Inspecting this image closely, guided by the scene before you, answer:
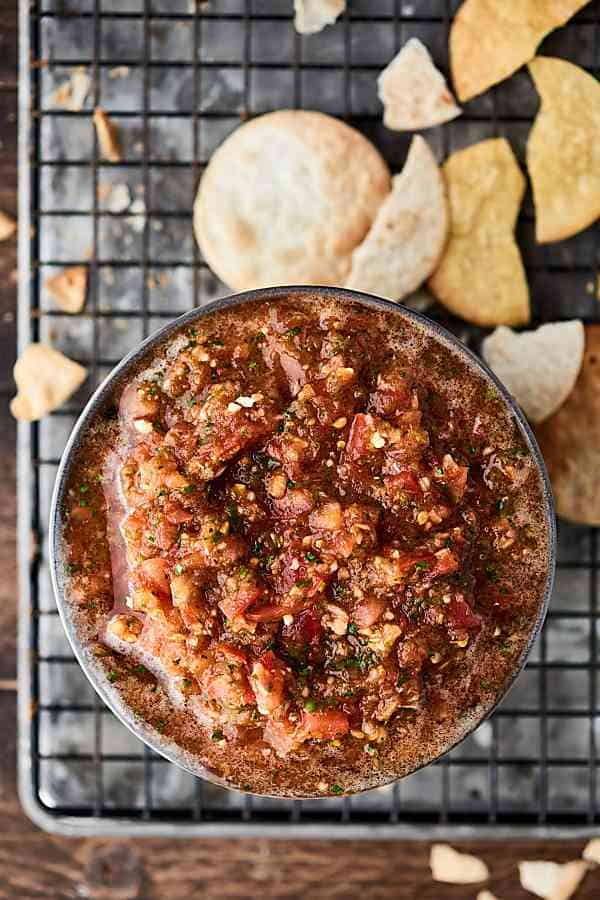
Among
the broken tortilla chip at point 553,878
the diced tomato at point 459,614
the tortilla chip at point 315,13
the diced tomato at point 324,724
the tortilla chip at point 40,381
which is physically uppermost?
the tortilla chip at point 315,13

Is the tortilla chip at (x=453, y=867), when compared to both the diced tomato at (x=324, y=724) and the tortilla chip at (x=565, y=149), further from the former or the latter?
the tortilla chip at (x=565, y=149)

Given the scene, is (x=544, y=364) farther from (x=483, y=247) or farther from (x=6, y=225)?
(x=6, y=225)

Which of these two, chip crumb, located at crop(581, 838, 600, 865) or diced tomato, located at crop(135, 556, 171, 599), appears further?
chip crumb, located at crop(581, 838, 600, 865)

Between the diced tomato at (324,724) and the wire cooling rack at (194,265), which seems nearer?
the diced tomato at (324,724)

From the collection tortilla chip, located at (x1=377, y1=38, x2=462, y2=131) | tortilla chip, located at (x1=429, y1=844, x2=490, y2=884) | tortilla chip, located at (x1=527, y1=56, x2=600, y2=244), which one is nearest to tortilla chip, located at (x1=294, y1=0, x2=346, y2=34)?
tortilla chip, located at (x1=377, y1=38, x2=462, y2=131)

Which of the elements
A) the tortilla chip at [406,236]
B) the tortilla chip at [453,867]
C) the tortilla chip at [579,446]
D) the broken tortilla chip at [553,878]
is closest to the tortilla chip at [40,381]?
the tortilla chip at [406,236]

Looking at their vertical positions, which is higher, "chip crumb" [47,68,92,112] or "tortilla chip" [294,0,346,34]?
"tortilla chip" [294,0,346,34]

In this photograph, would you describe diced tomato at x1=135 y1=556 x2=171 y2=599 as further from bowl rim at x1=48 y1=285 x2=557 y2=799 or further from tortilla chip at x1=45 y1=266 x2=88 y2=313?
tortilla chip at x1=45 y1=266 x2=88 y2=313
